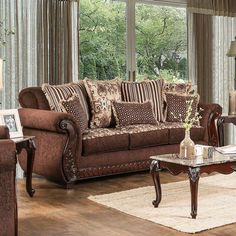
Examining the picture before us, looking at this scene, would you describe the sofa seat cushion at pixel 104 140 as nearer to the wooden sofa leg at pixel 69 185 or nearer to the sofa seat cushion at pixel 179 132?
the wooden sofa leg at pixel 69 185

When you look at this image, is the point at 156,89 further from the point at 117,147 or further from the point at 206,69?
the point at 206,69

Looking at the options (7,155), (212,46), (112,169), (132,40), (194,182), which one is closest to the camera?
(7,155)

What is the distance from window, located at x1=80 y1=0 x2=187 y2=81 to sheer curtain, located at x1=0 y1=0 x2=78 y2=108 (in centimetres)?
43

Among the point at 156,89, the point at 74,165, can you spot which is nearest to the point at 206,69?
the point at 156,89

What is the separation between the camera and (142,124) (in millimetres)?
5738

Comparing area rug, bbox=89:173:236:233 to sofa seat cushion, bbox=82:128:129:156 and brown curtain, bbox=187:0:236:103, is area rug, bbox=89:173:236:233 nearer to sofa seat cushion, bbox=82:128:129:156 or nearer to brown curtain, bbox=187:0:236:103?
sofa seat cushion, bbox=82:128:129:156

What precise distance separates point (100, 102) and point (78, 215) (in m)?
2.00

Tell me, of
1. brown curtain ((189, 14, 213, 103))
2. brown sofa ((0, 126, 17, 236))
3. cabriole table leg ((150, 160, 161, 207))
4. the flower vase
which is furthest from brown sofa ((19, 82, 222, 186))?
brown curtain ((189, 14, 213, 103))

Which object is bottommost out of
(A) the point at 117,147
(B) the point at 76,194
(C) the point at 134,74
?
(B) the point at 76,194

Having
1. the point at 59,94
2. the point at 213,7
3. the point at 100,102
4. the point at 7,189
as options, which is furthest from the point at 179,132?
the point at 7,189

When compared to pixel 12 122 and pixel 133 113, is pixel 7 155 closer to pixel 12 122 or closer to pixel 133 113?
pixel 12 122

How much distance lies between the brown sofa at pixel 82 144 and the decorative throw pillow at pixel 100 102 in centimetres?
17

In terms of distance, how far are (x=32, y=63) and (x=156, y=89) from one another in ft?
5.27

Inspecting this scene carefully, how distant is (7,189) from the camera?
289cm
